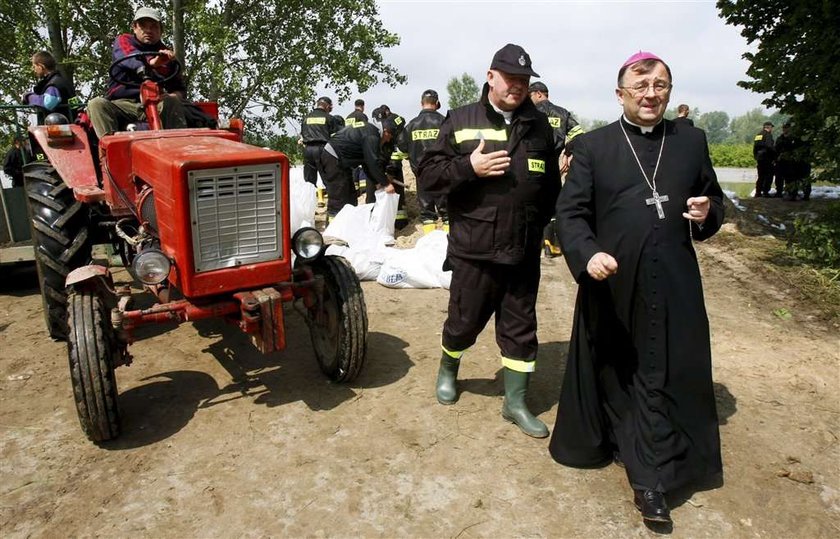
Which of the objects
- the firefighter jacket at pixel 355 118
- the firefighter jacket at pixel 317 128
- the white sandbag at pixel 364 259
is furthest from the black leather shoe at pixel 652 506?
the firefighter jacket at pixel 317 128

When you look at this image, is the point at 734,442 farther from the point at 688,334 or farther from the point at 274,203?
the point at 274,203

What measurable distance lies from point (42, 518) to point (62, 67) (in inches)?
584

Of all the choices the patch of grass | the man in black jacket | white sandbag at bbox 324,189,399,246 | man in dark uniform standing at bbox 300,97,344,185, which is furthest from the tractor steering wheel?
the patch of grass

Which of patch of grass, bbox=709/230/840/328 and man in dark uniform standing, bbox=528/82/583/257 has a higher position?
man in dark uniform standing, bbox=528/82/583/257

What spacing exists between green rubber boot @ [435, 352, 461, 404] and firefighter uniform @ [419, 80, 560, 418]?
0.32 m

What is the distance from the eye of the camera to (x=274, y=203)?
11.2 feet

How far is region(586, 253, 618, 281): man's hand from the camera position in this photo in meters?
2.49

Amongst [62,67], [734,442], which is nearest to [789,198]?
[734,442]

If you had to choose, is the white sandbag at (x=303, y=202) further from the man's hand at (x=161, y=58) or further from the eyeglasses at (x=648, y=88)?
the eyeglasses at (x=648, y=88)

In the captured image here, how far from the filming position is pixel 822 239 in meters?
6.47

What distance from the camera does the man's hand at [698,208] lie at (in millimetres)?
2562

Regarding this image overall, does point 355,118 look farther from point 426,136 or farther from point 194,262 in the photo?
point 194,262

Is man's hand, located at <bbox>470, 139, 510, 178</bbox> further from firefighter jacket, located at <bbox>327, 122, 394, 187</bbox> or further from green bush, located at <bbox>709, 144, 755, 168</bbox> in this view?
green bush, located at <bbox>709, 144, 755, 168</bbox>

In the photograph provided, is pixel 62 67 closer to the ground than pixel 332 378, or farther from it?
farther from it
